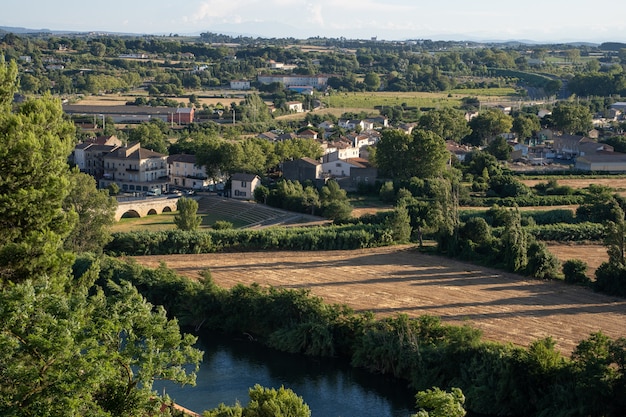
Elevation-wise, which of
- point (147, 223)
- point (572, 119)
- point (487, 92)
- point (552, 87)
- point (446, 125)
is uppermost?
point (552, 87)

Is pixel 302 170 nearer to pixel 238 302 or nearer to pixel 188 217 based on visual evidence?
pixel 188 217

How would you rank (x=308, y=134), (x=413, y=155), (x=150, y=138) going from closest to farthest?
(x=413, y=155) < (x=150, y=138) < (x=308, y=134)

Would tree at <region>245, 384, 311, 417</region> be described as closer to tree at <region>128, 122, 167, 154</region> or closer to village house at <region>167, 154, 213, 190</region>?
village house at <region>167, 154, 213, 190</region>

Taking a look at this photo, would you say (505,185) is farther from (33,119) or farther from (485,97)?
(485,97)

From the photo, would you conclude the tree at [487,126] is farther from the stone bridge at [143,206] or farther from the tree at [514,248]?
the tree at [514,248]

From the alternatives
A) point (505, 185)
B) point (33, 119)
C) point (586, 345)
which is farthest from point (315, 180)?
point (33, 119)

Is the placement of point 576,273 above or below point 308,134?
below

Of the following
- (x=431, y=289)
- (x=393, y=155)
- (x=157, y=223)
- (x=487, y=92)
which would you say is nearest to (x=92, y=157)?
(x=157, y=223)
